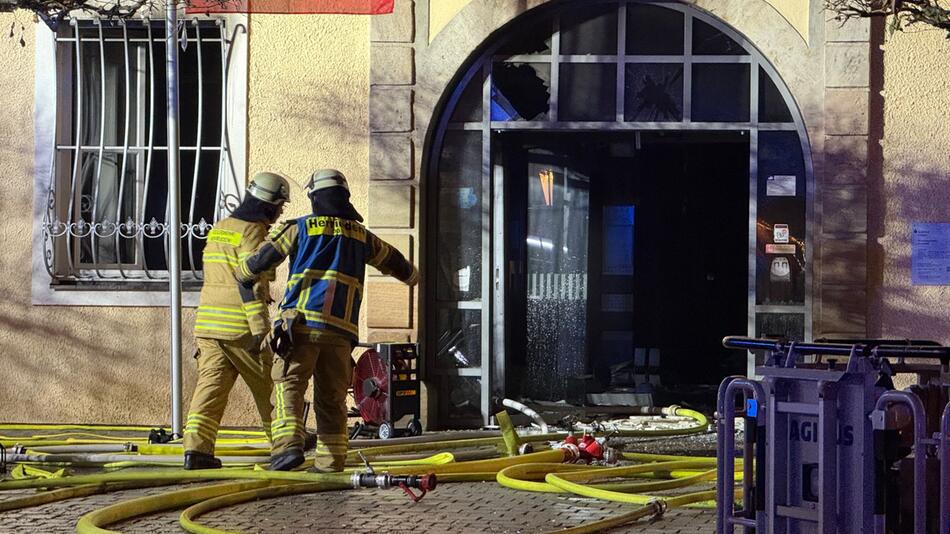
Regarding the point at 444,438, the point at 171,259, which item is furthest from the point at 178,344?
the point at 444,438

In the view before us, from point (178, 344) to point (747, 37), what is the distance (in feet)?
16.3

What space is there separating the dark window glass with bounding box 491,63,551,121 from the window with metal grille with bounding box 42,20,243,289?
2.24 metres

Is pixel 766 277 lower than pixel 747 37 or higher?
lower

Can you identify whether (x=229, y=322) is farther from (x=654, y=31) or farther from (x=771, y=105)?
(x=771, y=105)

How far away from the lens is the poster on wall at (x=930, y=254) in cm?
1206

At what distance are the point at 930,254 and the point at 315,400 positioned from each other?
5356 millimetres

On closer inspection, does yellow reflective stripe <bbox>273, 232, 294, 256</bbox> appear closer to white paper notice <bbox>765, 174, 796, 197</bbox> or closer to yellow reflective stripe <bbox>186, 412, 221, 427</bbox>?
yellow reflective stripe <bbox>186, 412, 221, 427</bbox>

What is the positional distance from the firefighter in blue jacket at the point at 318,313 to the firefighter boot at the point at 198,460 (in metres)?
0.45

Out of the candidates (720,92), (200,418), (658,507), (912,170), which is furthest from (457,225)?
(658,507)

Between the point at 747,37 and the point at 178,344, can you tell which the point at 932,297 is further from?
the point at 178,344

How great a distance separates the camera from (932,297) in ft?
39.6

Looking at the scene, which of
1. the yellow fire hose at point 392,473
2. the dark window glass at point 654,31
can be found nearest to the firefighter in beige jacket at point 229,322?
the yellow fire hose at point 392,473

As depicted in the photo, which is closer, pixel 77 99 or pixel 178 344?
pixel 178 344

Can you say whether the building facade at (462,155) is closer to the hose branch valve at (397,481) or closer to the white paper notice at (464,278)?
the white paper notice at (464,278)
